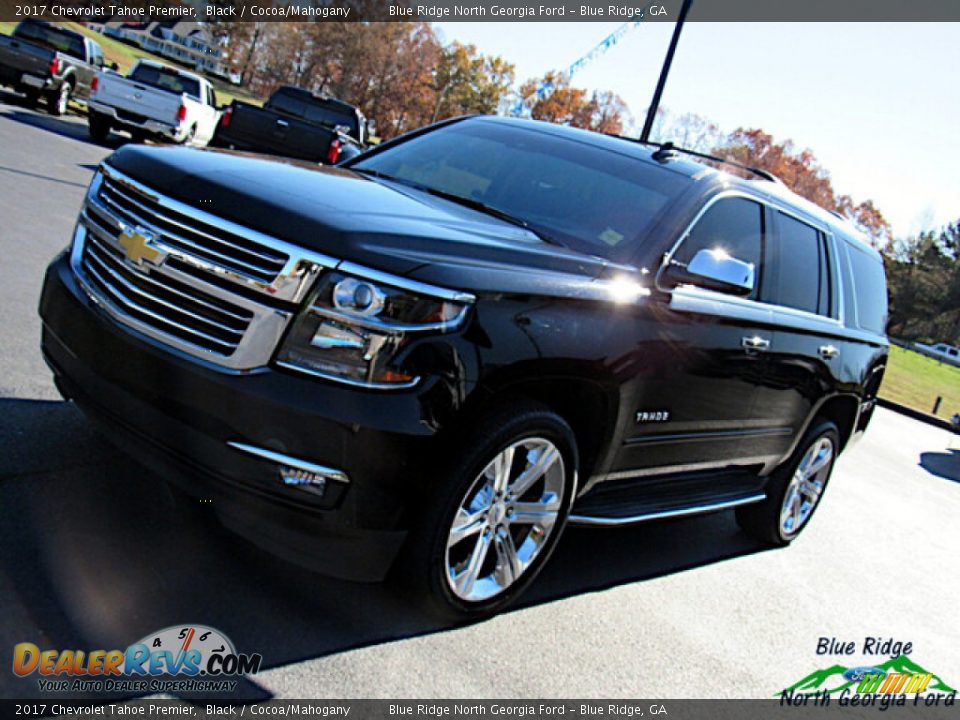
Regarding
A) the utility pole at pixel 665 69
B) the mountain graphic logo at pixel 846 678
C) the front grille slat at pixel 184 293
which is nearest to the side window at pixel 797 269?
the mountain graphic logo at pixel 846 678

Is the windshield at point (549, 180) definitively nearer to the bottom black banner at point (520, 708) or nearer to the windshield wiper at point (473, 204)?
the windshield wiper at point (473, 204)

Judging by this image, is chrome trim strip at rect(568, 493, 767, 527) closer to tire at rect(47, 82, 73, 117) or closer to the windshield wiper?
the windshield wiper

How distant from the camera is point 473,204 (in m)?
4.36

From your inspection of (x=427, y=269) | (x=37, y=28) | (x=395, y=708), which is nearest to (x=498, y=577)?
(x=395, y=708)

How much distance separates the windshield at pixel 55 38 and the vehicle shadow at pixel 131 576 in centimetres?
1945

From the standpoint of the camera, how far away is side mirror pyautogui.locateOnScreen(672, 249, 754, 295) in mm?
4117

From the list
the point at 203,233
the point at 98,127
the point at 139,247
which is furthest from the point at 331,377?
the point at 98,127

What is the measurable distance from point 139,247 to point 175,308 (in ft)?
0.98

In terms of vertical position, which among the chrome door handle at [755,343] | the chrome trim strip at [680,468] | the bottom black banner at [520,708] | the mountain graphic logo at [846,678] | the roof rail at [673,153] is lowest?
the mountain graphic logo at [846,678]

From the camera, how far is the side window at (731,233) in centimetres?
450

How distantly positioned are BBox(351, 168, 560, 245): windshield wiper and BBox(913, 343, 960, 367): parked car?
3492 inches

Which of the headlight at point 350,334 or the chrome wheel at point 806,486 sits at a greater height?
the headlight at point 350,334

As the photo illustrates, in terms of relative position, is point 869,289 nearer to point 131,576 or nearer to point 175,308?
point 175,308

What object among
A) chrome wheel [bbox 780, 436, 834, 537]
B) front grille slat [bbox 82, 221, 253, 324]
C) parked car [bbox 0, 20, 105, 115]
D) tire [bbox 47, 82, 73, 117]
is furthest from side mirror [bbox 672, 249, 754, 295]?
tire [bbox 47, 82, 73, 117]
